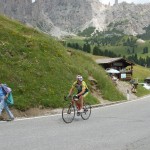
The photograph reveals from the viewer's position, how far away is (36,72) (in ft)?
94.5

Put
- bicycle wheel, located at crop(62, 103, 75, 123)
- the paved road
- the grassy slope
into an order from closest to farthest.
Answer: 1. the paved road
2. bicycle wheel, located at crop(62, 103, 75, 123)
3. the grassy slope

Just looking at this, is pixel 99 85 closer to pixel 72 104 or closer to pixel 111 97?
pixel 111 97

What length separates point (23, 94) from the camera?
24.3 m

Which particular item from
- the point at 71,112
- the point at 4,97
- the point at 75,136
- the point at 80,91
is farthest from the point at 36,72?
the point at 75,136

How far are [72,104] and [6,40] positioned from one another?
1600 cm

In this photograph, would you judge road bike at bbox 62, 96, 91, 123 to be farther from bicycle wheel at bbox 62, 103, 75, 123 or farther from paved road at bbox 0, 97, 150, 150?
paved road at bbox 0, 97, 150, 150

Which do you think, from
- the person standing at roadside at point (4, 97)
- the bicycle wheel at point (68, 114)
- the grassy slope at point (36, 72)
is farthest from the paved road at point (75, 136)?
the grassy slope at point (36, 72)

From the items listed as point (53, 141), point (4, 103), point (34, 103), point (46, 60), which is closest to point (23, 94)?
point (34, 103)

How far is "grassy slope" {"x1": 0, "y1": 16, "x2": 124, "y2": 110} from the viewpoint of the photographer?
2484 cm

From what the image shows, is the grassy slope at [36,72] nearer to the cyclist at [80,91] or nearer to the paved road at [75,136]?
the cyclist at [80,91]

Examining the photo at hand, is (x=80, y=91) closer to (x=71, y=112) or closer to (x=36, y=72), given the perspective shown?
(x=71, y=112)

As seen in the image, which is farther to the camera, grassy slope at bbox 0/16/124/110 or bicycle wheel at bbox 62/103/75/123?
grassy slope at bbox 0/16/124/110

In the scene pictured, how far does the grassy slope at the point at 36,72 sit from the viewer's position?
24844 millimetres

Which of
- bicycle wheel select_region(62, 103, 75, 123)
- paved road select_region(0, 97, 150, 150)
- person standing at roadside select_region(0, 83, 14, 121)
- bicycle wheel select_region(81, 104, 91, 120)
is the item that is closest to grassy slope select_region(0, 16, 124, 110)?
person standing at roadside select_region(0, 83, 14, 121)
